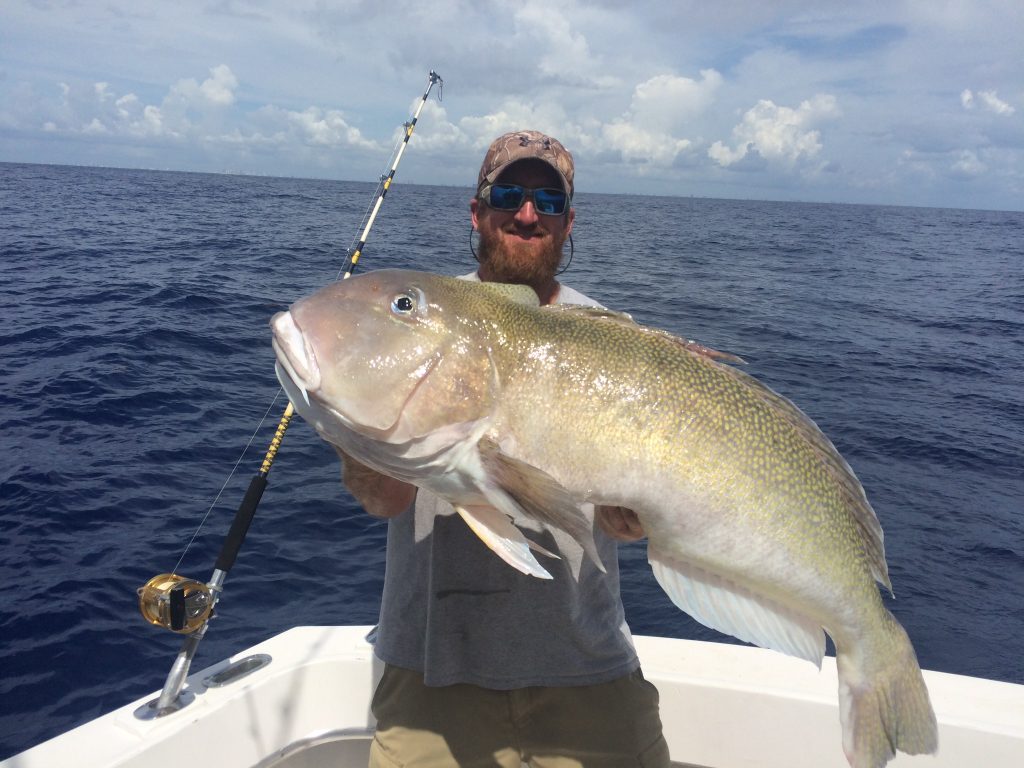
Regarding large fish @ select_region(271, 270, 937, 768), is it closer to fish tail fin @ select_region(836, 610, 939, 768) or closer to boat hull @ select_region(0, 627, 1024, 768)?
fish tail fin @ select_region(836, 610, 939, 768)

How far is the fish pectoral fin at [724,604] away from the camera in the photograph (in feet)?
7.09

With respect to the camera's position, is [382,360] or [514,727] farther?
[514,727]

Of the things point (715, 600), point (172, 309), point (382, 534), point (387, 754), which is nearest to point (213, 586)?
point (387, 754)

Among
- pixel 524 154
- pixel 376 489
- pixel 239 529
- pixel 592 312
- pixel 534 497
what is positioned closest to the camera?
pixel 534 497

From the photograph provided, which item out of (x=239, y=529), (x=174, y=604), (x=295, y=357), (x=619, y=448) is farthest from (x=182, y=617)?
(x=619, y=448)

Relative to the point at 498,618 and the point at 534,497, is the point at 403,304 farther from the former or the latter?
the point at 498,618

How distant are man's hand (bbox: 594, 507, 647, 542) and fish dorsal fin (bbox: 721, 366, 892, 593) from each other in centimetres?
54

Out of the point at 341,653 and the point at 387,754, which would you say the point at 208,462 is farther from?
the point at 387,754

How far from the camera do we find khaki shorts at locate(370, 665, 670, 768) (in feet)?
8.60

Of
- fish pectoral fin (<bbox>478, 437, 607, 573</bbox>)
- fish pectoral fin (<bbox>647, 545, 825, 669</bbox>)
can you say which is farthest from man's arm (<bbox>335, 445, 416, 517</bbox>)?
fish pectoral fin (<bbox>647, 545, 825, 669</bbox>)

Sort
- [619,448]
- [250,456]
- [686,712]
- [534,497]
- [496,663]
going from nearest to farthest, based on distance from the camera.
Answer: [534,497] < [619,448] < [496,663] < [686,712] < [250,456]

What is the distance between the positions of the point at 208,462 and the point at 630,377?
25.2 feet

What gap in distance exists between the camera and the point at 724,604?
2182mm

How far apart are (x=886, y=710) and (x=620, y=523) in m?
1.04
